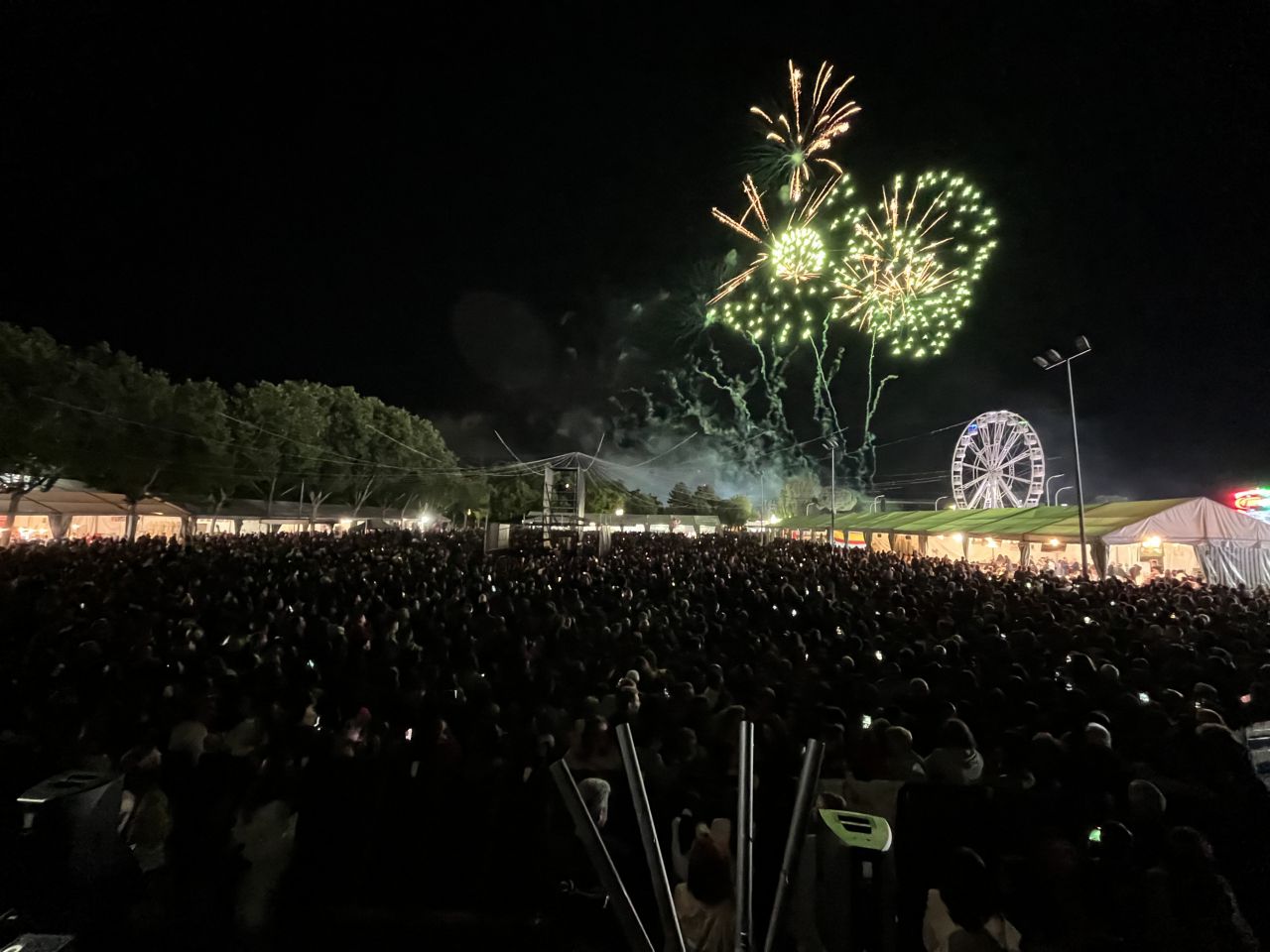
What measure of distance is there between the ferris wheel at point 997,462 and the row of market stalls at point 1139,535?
5.77m

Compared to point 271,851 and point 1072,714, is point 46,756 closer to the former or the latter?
point 271,851

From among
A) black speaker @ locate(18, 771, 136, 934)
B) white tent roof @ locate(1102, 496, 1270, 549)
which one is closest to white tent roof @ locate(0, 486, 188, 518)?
black speaker @ locate(18, 771, 136, 934)

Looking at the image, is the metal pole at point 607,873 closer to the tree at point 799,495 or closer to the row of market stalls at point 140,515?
the row of market stalls at point 140,515

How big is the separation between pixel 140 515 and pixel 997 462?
1657 inches

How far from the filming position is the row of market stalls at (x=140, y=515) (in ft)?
89.9

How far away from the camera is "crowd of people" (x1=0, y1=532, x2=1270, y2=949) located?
262 cm

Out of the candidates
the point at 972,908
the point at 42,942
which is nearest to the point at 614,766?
the point at 972,908

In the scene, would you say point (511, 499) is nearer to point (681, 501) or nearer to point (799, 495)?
point (681, 501)

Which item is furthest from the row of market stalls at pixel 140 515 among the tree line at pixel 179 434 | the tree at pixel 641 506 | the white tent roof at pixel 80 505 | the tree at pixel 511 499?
the tree at pixel 641 506

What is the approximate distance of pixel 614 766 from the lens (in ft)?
14.4

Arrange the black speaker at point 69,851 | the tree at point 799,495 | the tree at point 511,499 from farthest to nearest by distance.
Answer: the tree at point 799,495
the tree at point 511,499
the black speaker at point 69,851

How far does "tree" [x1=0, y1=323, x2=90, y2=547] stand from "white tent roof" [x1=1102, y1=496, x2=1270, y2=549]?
104 ft

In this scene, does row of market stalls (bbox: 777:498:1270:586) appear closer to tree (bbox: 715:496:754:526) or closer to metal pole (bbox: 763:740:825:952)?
metal pole (bbox: 763:740:825:952)

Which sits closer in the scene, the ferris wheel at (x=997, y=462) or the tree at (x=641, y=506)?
the ferris wheel at (x=997, y=462)
